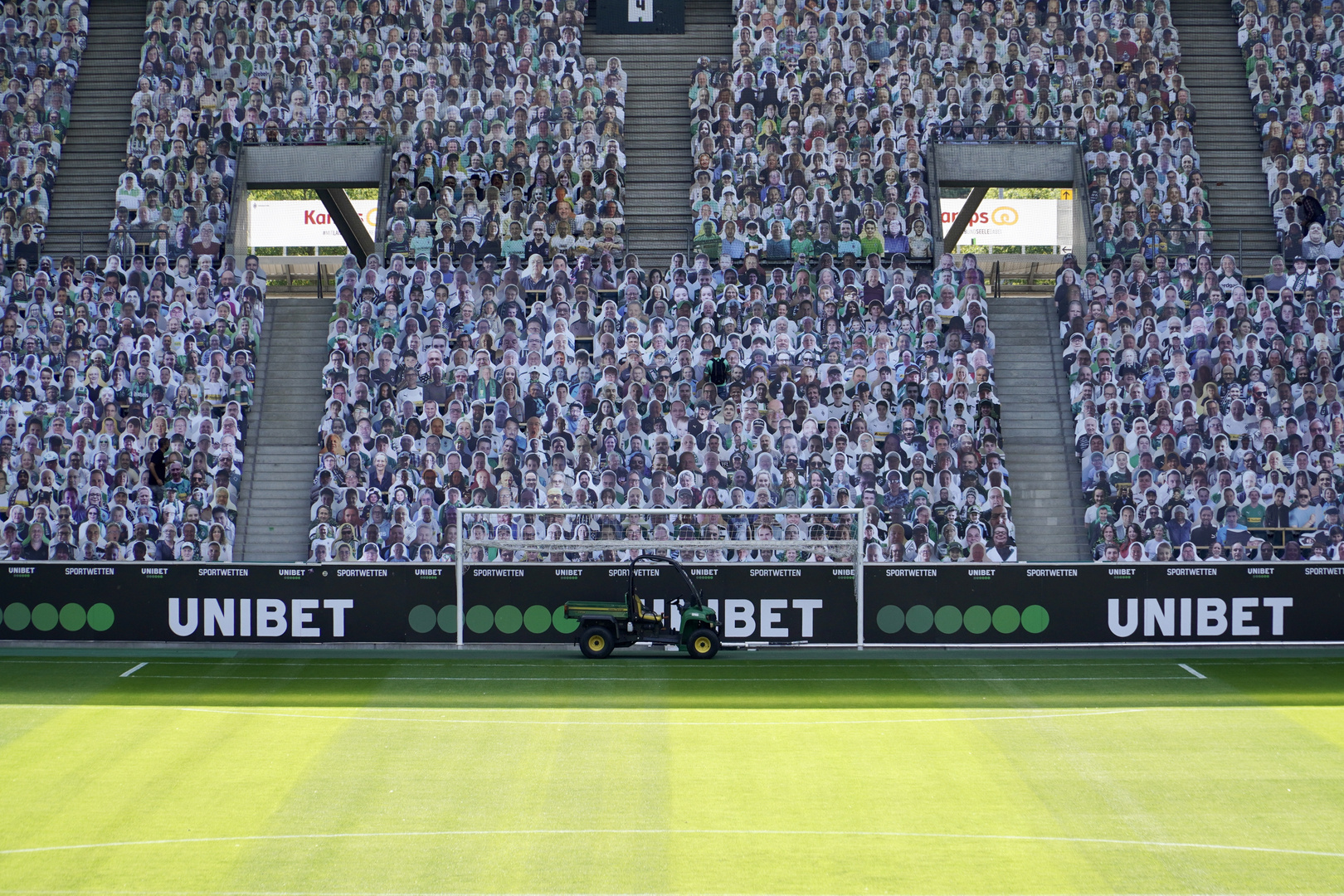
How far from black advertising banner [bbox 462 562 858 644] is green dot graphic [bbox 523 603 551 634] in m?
0.01

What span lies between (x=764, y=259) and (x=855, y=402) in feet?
17.2

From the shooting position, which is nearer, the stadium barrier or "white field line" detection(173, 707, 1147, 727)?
"white field line" detection(173, 707, 1147, 727)

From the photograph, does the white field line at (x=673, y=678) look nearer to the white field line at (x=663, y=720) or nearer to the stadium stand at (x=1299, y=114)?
the white field line at (x=663, y=720)

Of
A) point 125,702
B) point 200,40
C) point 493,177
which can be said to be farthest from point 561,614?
point 200,40

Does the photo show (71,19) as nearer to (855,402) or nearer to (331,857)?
(855,402)

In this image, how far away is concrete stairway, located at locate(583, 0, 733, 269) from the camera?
1304 inches

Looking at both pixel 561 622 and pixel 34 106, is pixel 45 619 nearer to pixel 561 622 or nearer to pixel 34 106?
pixel 561 622

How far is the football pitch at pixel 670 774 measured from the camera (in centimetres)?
1194

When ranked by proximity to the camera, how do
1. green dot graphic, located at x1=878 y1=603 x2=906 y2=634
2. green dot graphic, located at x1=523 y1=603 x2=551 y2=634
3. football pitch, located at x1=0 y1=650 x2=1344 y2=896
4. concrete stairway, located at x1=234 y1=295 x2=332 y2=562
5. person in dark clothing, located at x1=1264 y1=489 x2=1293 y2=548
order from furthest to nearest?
concrete stairway, located at x1=234 y1=295 x2=332 y2=562 → person in dark clothing, located at x1=1264 y1=489 x2=1293 y2=548 → green dot graphic, located at x1=878 y1=603 x2=906 y2=634 → green dot graphic, located at x1=523 y1=603 x2=551 y2=634 → football pitch, located at x1=0 y1=650 x2=1344 y2=896

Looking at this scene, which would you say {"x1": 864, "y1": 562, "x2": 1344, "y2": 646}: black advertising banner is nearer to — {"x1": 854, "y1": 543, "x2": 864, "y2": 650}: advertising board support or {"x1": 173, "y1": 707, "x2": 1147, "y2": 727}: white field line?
{"x1": 854, "y1": 543, "x2": 864, "y2": 650}: advertising board support

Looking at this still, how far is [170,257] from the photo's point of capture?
31.9m

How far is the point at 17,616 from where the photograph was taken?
22781 mm

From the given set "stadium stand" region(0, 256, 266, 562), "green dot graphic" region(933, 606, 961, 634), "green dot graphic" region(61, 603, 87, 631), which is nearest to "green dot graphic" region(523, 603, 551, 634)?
"green dot graphic" region(933, 606, 961, 634)

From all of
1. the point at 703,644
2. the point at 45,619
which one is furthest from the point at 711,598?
the point at 45,619
